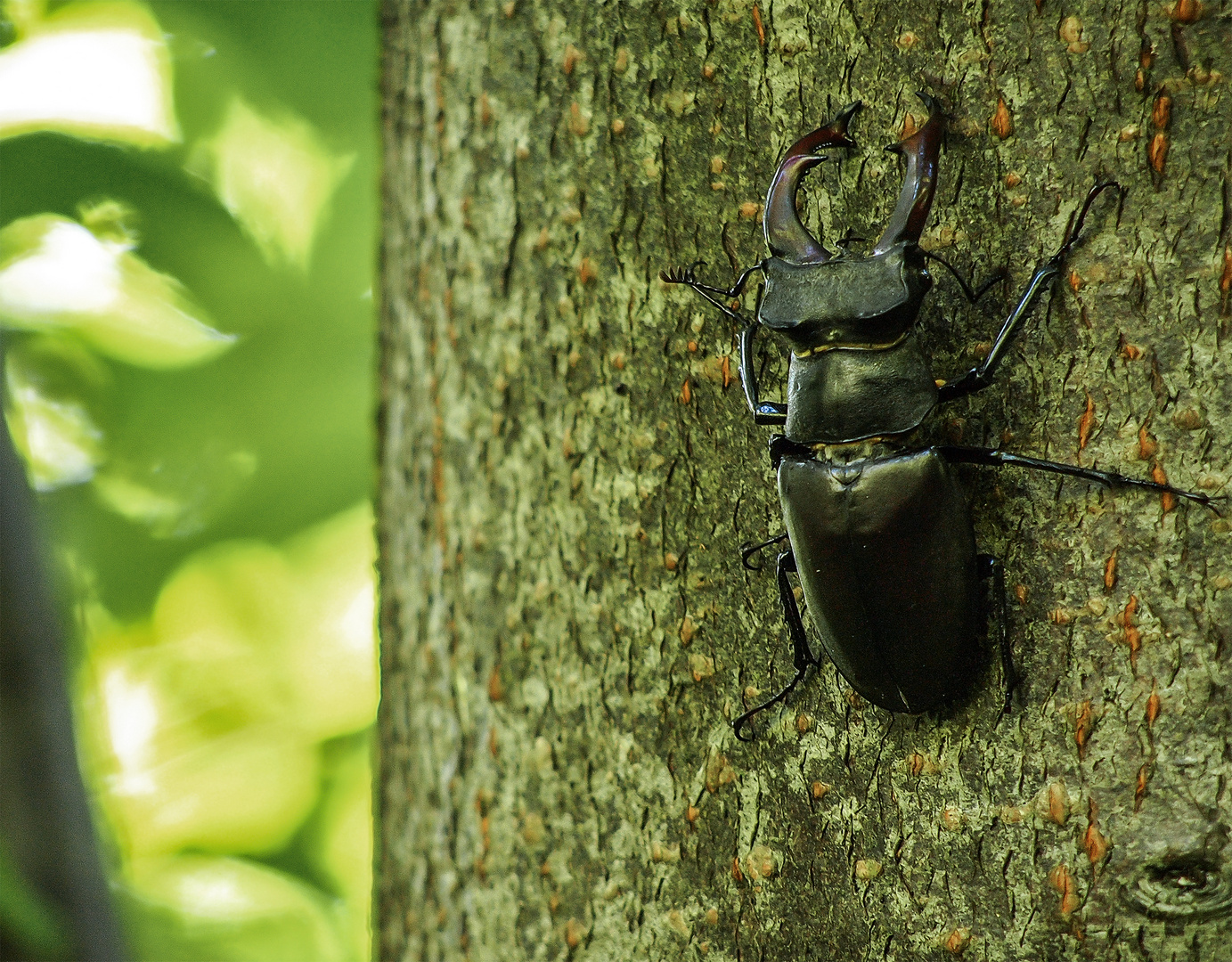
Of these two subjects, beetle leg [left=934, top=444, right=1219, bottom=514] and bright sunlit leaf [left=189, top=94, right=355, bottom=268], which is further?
bright sunlit leaf [left=189, top=94, right=355, bottom=268]

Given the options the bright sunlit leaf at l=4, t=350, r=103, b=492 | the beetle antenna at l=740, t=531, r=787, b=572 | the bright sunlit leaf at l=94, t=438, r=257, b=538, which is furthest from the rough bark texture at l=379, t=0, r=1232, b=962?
the bright sunlit leaf at l=4, t=350, r=103, b=492

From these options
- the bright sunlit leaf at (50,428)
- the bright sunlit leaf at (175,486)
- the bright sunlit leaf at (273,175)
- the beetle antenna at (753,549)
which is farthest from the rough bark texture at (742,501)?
the bright sunlit leaf at (50,428)

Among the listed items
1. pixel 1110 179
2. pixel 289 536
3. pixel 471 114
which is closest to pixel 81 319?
pixel 289 536

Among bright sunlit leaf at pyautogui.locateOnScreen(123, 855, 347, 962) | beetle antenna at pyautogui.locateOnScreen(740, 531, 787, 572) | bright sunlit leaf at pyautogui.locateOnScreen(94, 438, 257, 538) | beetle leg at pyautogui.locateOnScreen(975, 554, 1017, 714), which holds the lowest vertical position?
bright sunlit leaf at pyautogui.locateOnScreen(123, 855, 347, 962)

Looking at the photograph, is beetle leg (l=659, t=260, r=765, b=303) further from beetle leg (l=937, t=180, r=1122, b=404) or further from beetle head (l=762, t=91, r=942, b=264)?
beetle leg (l=937, t=180, r=1122, b=404)

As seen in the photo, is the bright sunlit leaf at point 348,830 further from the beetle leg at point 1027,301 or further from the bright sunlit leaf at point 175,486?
the beetle leg at point 1027,301

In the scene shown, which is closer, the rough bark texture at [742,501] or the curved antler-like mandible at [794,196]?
the rough bark texture at [742,501]
